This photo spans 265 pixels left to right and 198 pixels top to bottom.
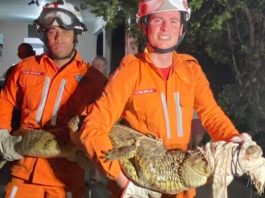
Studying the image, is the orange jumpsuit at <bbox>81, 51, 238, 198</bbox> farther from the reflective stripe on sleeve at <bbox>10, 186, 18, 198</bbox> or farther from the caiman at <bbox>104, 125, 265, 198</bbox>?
the reflective stripe on sleeve at <bbox>10, 186, 18, 198</bbox>

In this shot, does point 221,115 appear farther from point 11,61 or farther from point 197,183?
point 11,61

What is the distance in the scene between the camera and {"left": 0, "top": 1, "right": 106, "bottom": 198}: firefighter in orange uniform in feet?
10.00

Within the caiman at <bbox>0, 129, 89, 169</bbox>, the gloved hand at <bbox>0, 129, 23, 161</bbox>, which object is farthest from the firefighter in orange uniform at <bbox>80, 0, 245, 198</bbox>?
the gloved hand at <bbox>0, 129, 23, 161</bbox>

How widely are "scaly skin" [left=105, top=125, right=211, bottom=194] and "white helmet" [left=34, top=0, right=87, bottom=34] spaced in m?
0.99

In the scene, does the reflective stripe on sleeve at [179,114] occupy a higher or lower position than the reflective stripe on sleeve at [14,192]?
higher

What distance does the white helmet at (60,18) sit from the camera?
3.08 meters

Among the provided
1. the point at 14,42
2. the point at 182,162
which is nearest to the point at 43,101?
the point at 182,162

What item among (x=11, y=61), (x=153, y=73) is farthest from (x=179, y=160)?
(x=11, y=61)

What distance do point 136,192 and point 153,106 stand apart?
0.40 metres

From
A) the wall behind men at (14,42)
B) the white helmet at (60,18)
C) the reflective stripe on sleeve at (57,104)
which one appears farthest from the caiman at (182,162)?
the wall behind men at (14,42)

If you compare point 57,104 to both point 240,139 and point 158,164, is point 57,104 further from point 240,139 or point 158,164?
point 240,139

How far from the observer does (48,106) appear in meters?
3.04

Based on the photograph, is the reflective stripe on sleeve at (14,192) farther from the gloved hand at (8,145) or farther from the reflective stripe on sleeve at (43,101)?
the reflective stripe on sleeve at (43,101)

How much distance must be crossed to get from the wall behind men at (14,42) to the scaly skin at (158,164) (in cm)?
1887
